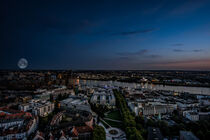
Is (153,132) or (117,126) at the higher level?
(153,132)

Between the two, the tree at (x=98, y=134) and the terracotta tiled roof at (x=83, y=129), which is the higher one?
the tree at (x=98, y=134)

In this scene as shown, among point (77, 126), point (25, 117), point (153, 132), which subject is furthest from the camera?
point (25, 117)

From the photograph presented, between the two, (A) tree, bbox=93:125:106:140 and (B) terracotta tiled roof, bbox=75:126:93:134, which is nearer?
(A) tree, bbox=93:125:106:140

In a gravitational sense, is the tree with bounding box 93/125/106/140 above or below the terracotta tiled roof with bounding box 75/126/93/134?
above

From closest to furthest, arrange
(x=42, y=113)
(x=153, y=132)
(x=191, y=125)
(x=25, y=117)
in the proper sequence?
1. (x=153, y=132)
2. (x=191, y=125)
3. (x=25, y=117)
4. (x=42, y=113)

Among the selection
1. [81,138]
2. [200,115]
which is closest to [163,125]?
[200,115]

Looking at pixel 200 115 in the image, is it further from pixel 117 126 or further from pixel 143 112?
pixel 117 126

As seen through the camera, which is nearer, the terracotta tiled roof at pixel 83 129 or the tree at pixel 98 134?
the tree at pixel 98 134

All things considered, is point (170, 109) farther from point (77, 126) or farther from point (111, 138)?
point (77, 126)

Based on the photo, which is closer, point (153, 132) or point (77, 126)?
point (153, 132)

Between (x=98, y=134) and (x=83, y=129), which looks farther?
(x=83, y=129)
